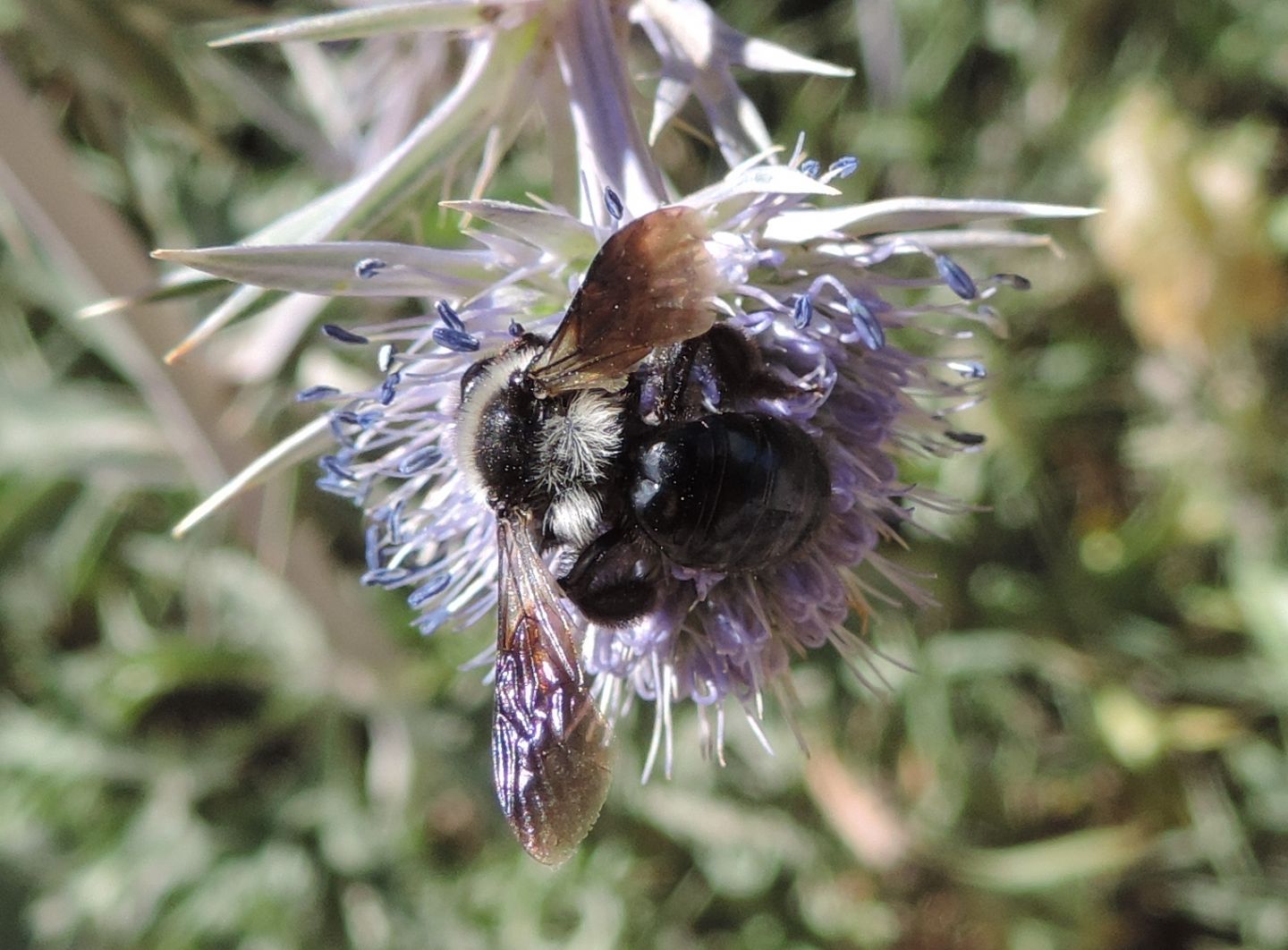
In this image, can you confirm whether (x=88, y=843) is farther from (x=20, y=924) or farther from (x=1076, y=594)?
(x=1076, y=594)

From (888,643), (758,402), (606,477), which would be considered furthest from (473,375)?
(888,643)

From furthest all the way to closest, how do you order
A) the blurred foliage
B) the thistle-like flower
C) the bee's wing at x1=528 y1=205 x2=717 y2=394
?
the blurred foliage → the thistle-like flower → the bee's wing at x1=528 y1=205 x2=717 y2=394

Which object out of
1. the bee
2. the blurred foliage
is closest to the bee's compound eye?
the bee

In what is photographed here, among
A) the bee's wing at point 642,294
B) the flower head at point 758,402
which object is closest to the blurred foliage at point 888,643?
the flower head at point 758,402

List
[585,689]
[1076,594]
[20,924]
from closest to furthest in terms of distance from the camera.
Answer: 1. [585,689]
2. [1076,594]
3. [20,924]

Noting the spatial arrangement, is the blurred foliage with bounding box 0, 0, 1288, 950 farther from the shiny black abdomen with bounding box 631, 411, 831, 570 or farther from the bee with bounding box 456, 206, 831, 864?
the shiny black abdomen with bounding box 631, 411, 831, 570

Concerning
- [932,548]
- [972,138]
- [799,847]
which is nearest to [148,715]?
[799,847]
